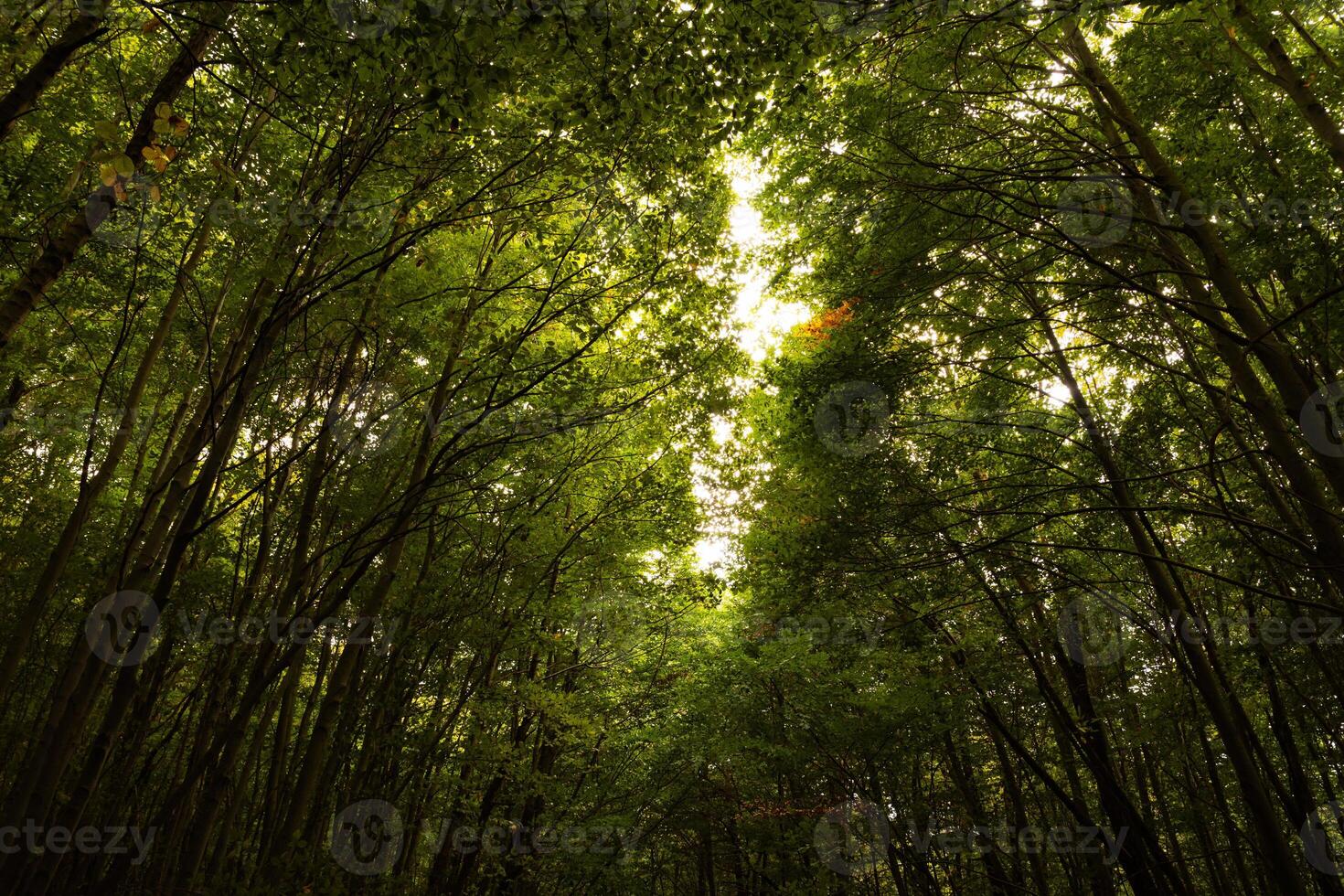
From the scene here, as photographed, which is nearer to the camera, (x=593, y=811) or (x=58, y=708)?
(x=58, y=708)

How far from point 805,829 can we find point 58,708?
7.78m

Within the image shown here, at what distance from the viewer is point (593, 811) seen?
7.94 metres

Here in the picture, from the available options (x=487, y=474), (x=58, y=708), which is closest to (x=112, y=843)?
(x=58, y=708)

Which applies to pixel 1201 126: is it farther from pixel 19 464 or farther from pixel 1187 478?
pixel 19 464

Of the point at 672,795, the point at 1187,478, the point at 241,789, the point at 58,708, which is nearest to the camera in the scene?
the point at 58,708

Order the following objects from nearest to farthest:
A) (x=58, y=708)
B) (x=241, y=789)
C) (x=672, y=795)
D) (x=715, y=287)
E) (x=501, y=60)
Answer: (x=501, y=60) < (x=58, y=708) < (x=241, y=789) < (x=715, y=287) < (x=672, y=795)

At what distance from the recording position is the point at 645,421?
669 cm

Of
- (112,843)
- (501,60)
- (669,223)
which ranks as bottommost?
(112,843)

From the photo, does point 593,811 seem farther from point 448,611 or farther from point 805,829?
point 448,611

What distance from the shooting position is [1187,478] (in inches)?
288

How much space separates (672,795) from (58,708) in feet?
26.9

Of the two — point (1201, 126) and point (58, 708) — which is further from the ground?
point (1201, 126)

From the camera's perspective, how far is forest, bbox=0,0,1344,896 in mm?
2703

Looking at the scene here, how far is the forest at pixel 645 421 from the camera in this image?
2.70m
